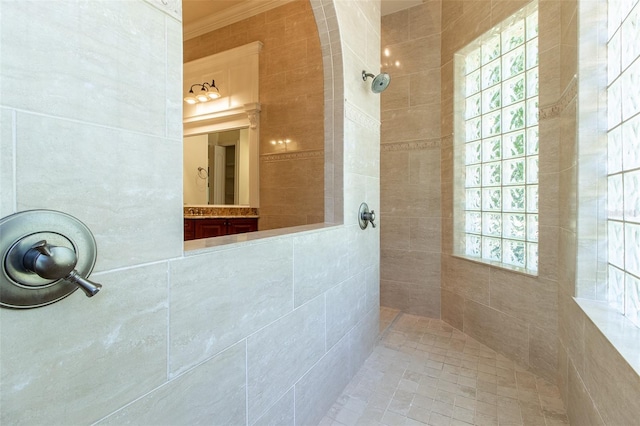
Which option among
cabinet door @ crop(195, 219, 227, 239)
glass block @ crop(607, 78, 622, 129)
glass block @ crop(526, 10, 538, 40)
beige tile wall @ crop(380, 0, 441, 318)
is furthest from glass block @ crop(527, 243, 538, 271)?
cabinet door @ crop(195, 219, 227, 239)

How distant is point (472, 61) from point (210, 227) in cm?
306

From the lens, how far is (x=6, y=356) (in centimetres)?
52

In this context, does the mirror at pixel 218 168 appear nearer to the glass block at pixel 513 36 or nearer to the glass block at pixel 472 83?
the glass block at pixel 472 83

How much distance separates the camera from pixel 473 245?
100 inches

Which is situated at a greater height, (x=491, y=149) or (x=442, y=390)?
(x=491, y=149)

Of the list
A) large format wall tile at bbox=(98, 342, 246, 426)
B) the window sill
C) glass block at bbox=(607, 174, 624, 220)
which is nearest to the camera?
large format wall tile at bbox=(98, 342, 246, 426)

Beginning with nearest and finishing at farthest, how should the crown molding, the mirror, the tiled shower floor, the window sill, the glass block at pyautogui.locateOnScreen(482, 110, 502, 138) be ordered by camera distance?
the tiled shower floor, the window sill, the glass block at pyautogui.locateOnScreen(482, 110, 502, 138), the crown molding, the mirror

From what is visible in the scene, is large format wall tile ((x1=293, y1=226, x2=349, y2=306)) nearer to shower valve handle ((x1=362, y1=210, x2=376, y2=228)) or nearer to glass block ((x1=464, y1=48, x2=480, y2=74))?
shower valve handle ((x1=362, y1=210, x2=376, y2=228))

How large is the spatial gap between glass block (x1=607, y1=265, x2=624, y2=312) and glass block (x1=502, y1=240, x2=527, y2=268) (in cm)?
74

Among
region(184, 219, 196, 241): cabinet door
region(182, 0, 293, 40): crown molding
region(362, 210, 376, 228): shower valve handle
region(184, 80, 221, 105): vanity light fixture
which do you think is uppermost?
region(182, 0, 293, 40): crown molding

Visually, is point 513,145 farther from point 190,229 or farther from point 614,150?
point 190,229

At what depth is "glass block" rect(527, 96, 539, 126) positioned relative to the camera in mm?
2016

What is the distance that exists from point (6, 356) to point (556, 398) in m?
2.38

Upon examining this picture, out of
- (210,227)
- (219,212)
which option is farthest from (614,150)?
(219,212)
